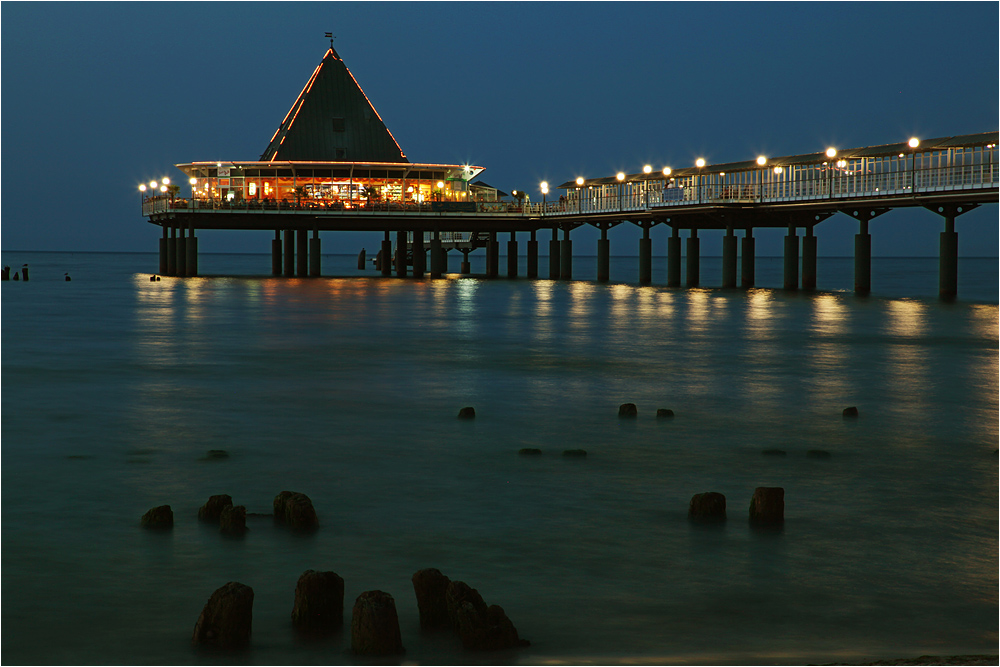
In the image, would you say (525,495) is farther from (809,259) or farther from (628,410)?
(809,259)

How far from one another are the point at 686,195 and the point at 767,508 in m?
49.8

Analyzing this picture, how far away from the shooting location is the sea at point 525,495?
7531mm

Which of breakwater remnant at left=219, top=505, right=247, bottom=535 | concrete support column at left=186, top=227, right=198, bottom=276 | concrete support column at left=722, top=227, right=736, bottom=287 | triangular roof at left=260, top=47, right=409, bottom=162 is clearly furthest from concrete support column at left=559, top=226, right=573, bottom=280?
breakwater remnant at left=219, top=505, right=247, bottom=535

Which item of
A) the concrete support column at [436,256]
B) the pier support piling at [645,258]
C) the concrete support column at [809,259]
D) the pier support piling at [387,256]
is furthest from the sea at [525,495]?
the pier support piling at [387,256]

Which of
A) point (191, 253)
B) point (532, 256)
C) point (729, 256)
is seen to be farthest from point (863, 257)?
point (191, 253)

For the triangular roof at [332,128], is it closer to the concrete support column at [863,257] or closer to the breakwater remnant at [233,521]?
the concrete support column at [863,257]

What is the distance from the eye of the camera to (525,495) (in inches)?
444

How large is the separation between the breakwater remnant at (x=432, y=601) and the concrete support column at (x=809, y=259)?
5016 cm

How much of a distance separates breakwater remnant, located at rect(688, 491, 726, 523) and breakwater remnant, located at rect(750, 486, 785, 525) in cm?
27

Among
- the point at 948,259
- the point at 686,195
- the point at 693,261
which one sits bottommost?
the point at 948,259

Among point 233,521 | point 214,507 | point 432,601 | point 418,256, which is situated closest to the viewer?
point 432,601

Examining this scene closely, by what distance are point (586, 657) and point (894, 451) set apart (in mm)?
7979

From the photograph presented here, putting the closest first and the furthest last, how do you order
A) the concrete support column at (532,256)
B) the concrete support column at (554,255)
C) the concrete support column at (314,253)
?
the concrete support column at (314,253) → the concrete support column at (554,255) → the concrete support column at (532,256)

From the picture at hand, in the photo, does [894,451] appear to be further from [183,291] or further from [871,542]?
[183,291]
